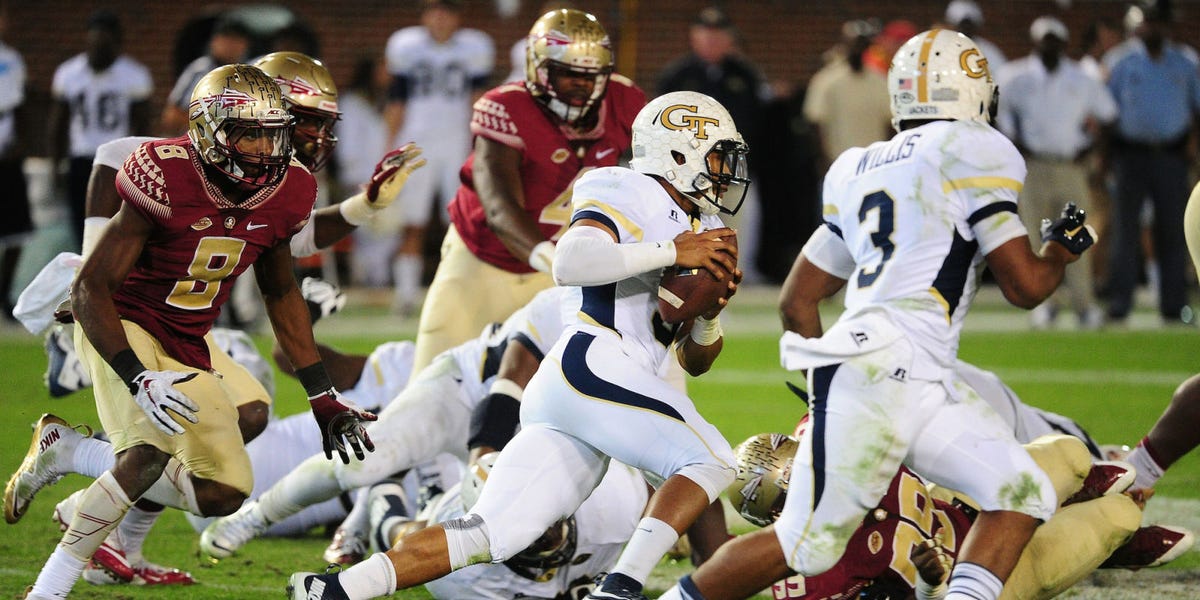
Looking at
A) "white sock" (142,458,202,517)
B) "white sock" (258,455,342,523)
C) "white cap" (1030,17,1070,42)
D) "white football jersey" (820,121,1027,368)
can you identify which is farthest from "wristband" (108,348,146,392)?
"white cap" (1030,17,1070,42)

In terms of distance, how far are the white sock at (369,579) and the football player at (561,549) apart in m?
0.59

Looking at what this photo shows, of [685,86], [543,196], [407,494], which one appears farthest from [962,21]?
[407,494]

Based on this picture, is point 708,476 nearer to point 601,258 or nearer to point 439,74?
point 601,258

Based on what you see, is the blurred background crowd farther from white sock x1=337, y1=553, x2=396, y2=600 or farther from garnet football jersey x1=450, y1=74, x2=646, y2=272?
white sock x1=337, y1=553, x2=396, y2=600

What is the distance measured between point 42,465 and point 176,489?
502 millimetres

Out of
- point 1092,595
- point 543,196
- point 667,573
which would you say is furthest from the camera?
point 543,196

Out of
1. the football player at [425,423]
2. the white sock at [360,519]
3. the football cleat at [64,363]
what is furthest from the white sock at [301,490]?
the football cleat at [64,363]

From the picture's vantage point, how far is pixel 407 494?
5.41 metres

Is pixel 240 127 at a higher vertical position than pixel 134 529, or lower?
higher

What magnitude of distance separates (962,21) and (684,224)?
747 centimetres

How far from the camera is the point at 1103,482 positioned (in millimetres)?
4066

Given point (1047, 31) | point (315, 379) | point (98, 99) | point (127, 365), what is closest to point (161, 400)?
point (127, 365)

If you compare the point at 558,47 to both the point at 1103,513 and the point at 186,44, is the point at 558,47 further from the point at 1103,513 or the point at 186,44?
the point at 186,44

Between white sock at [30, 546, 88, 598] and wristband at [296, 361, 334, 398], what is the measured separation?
2.63 feet
